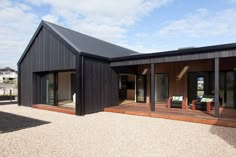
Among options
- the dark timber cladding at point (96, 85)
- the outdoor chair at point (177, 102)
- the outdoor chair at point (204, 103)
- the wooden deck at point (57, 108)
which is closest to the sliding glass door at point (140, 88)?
the dark timber cladding at point (96, 85)

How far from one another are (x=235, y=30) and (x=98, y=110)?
12.4 m

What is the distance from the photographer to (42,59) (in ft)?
34.4

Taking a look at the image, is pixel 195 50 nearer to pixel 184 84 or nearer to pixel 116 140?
pixel 184 84

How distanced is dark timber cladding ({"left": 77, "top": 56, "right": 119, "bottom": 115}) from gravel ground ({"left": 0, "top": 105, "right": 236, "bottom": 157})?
81.2 inches

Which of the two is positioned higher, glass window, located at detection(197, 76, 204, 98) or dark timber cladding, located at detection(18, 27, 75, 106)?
dark timber cladding, located at detection(18, 27, 75, 106)

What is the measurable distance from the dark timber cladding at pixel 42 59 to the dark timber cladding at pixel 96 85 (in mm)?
825

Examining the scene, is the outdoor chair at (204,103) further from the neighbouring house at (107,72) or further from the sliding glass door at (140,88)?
the sliding glass door at (140,88)

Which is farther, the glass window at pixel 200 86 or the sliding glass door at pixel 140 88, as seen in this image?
the sliding glass door at pixel 140 88

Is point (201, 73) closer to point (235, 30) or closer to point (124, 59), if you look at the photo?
point (124, 59)

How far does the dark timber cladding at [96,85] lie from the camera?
320 inches

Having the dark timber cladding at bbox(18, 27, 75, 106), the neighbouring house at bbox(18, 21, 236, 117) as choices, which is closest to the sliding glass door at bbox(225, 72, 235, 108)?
the neighbouring house at bbox(18, 21, 236, 117)

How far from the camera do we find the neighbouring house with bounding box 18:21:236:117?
26.4 ft

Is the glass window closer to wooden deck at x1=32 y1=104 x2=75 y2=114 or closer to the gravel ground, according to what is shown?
the gravel ground

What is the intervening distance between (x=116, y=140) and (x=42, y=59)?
7.87m
